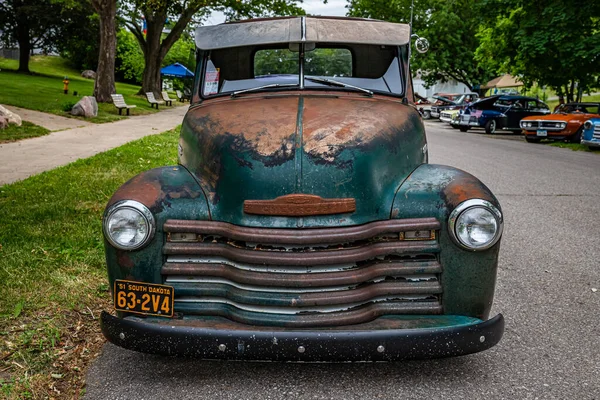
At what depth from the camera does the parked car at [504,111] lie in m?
24.6

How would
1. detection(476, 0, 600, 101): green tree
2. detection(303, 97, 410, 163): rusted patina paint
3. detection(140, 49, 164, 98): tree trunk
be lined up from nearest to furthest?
detection(303, 97, 410, 163): rusted patina paint → detection(476, 0, 600, 101): green tree → detection(140, 49, 164, 98): tree trunk

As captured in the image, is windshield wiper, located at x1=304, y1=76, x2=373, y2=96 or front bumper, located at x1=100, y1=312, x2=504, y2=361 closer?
front bumper, located at x1=100, y1=312, x2=504, y2=361

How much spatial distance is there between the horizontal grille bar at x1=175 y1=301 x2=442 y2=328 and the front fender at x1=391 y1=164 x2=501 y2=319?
0.48 feet

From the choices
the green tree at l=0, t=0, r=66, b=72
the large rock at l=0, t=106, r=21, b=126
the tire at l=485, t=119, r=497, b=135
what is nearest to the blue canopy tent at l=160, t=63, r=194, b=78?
the green tree at l=0, t=0, r=66, b=72

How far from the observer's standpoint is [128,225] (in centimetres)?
312

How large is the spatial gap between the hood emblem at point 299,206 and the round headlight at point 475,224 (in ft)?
1.75

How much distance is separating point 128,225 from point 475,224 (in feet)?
5.90

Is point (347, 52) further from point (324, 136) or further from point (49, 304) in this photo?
point (49, 304)

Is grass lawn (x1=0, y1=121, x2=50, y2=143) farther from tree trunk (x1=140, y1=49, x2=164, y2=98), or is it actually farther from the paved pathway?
tree trunk (x1=140, y1=49, x2=164, y2=98)

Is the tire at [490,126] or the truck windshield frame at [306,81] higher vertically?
the truck windshield frame at [306,81]

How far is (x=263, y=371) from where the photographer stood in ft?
10.7

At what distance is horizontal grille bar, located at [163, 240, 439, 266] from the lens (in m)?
2.97

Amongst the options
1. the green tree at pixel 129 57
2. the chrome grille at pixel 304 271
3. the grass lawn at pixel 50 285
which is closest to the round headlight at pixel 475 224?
the chrome grille at pixel 304 271

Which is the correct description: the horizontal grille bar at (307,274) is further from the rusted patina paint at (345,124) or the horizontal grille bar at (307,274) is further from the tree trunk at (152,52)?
the tree trunk at (152,52)
